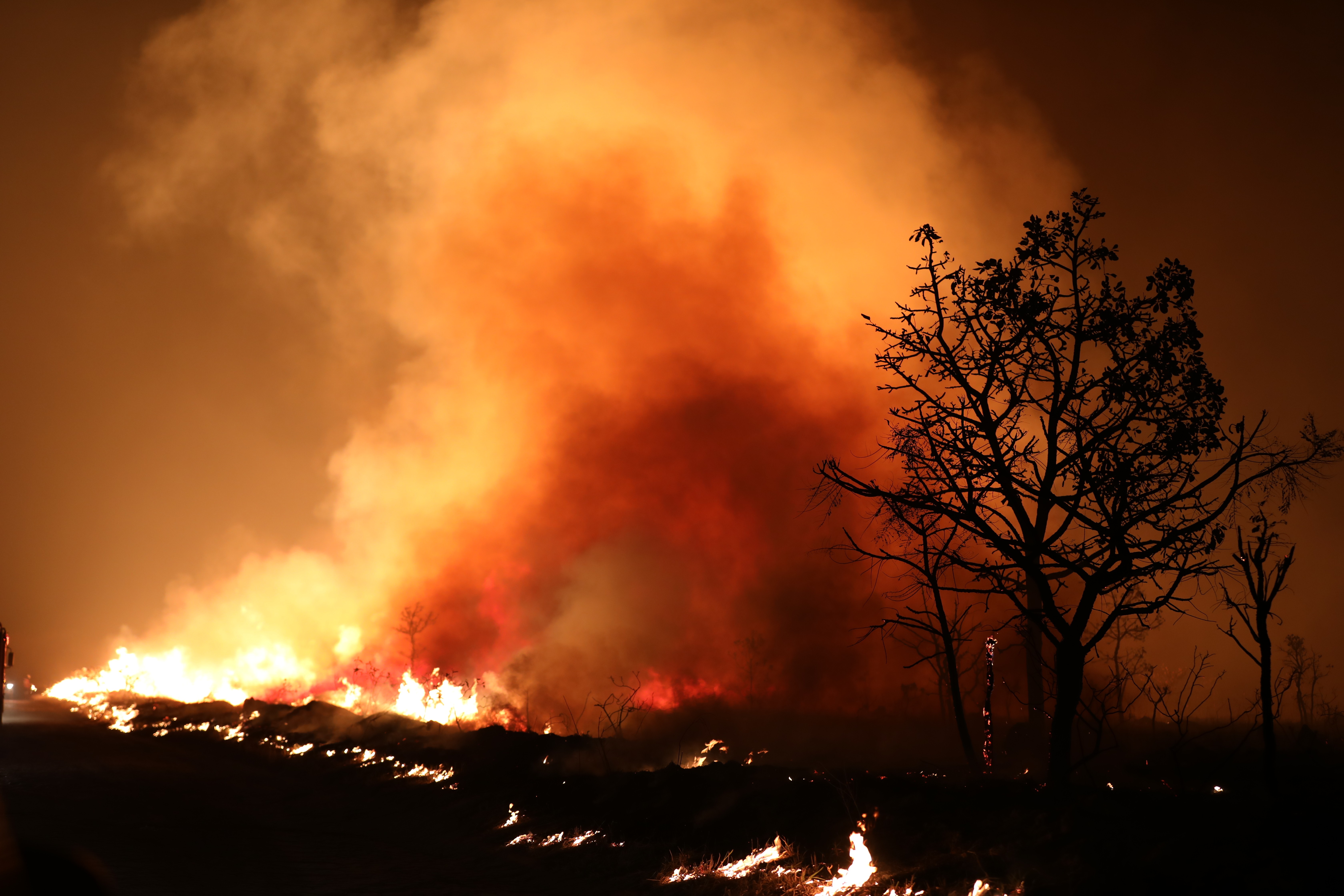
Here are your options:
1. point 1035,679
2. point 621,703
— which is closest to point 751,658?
point 621,703

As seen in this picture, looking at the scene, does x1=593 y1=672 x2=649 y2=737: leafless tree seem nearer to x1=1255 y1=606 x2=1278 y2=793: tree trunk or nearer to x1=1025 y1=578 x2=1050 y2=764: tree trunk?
x1=1025 y1=578 x2=1050 y2=764: tree trunk

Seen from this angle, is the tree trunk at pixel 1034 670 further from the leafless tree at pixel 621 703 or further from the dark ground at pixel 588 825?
the leafless tree at pixel 621 703

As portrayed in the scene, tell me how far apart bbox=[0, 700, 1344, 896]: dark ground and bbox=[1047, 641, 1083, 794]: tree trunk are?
0.27 metres

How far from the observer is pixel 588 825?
55.6 ft

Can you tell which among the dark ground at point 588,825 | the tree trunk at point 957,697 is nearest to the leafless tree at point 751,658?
the dark ground at point 588,825

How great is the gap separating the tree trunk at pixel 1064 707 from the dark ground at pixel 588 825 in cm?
27

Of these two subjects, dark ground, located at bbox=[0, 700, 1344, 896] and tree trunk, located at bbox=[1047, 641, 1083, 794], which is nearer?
dark ground, located at bbox=[0, 700, 1344, 896]

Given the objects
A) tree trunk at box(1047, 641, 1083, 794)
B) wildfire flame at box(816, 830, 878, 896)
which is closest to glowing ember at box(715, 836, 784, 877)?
wildfire flame at box(816, 830, 878, 896)

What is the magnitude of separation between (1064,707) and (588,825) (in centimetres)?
986

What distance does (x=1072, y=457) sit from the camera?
10.3m

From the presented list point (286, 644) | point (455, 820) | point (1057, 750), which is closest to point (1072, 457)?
point (1057, 750)

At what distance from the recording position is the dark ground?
8.32 m

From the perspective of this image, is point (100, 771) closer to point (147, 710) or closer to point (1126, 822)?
point (1126, 822)

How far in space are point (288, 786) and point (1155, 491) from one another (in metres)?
26.0
